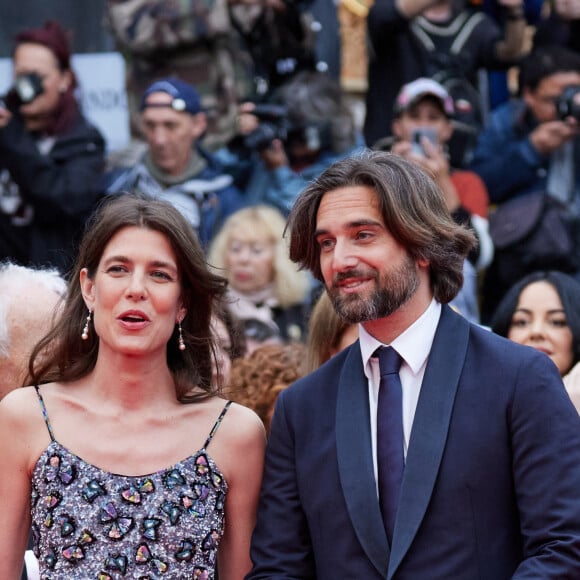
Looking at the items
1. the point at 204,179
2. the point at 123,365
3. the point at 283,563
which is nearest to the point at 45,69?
the point at 204,179

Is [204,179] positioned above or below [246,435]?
above

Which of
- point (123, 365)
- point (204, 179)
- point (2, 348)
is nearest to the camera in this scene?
point (123, 365)

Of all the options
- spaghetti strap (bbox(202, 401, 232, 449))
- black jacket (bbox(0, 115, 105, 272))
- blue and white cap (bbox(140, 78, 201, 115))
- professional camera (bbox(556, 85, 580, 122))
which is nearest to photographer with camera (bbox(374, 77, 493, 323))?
professional camera (bbox(556, 85, 580, 122))

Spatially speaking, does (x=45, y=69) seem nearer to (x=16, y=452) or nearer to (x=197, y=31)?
(x=197, y=31)

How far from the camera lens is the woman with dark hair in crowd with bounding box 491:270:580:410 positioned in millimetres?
5586

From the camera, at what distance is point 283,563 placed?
3762 mm

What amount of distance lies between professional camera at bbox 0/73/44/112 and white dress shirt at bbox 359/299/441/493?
441cm

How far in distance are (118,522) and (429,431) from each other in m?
0.99

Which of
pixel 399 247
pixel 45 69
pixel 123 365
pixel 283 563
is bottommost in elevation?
pixel 283 563

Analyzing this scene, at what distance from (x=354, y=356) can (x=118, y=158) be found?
4.42 m

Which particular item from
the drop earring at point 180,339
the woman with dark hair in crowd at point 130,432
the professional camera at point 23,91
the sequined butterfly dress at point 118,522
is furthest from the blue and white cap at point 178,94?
the sequined butterfly dress at point 118,522

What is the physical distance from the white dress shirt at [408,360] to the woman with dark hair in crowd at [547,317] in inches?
73.7

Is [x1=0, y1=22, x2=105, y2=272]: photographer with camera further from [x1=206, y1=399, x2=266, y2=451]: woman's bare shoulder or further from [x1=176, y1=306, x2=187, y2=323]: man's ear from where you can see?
[x1=206, y1=399, x2=266, y2=451]: woman's bare shoulder

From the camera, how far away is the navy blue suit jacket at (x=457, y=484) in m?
3.48
